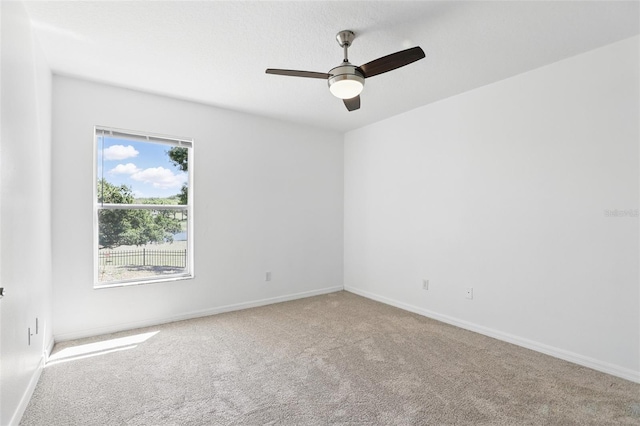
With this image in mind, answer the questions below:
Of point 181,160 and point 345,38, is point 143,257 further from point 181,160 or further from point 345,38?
point 345,38

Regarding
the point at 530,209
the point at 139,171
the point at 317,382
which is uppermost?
the point at 139,171

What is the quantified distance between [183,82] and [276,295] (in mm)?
2819

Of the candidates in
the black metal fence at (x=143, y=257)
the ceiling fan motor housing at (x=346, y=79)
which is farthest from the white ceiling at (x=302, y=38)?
the black metal fence at (x=143, y=257)

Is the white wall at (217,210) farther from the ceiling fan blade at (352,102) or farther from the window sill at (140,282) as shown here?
the ceiling fan blade at (352,102)

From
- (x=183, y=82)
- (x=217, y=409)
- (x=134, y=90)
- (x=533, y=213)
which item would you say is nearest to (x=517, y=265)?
(x=533, y=213)

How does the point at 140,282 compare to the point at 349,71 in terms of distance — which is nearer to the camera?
the point at 349,71

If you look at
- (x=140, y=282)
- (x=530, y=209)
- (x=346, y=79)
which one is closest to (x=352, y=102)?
(x=346, y=79)

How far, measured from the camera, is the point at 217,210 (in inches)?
157

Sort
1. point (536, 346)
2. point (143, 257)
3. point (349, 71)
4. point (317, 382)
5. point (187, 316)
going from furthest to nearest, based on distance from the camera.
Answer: point (187, 316)
point (143, 257)
point (536, 346)
point (317, 382)
point (349, 71)

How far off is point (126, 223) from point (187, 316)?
4.06 ft

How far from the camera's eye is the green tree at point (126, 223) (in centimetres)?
335

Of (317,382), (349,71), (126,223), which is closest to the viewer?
(349,71)

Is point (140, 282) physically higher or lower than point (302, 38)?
lower

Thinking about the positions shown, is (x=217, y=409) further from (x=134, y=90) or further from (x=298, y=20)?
(x=134, y=90)
